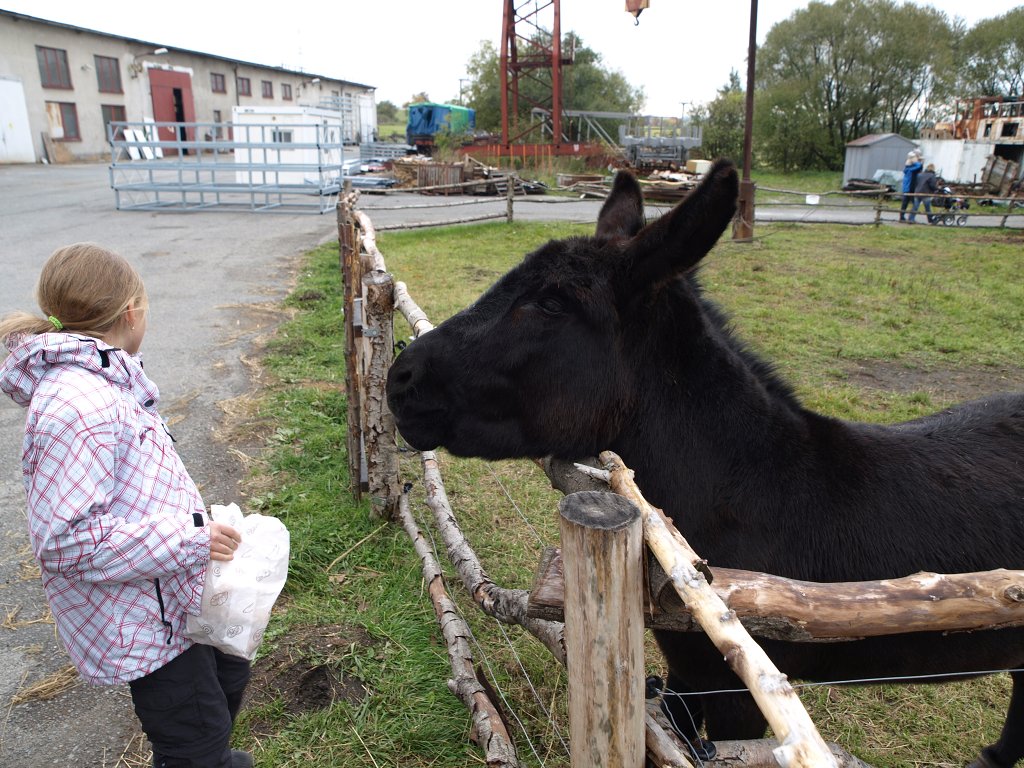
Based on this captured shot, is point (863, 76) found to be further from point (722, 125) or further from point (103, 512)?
point (103, 512)

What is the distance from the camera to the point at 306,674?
335 centimetres

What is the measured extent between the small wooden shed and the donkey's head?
32.6 meters

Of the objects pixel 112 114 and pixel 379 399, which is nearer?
pixel 379 399

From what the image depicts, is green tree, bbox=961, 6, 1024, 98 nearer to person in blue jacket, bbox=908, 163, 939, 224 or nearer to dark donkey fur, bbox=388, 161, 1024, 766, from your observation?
person in blue jacket, bbox=908, 163, 939, 224

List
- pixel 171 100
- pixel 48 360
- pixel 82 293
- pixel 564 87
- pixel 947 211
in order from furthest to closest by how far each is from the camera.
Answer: pixel 564 87 → pixel 171 100 → pixel 947 211 → pixel 82 293 → pixel 48 360

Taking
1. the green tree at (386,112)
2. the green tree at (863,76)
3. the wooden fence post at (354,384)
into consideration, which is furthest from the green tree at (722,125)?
the green tree at (386,112)

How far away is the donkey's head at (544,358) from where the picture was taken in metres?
2.18

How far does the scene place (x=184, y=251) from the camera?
13.3m

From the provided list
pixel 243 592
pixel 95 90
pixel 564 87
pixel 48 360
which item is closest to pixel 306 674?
pixel 243 592

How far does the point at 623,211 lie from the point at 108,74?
150 feet

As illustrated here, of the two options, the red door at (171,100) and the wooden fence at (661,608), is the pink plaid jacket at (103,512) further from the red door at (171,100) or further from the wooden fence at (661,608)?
the red door at (171,100)

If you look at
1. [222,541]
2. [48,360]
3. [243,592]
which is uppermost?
[48,360]

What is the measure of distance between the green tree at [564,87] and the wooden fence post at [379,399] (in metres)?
42.9

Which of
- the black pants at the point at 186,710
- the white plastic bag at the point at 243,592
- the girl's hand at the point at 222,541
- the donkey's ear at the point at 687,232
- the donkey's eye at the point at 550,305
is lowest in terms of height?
the black pants at the point at 186,710
